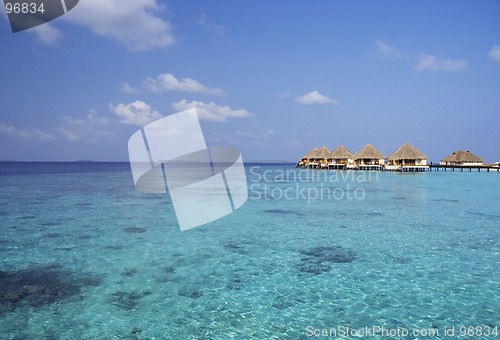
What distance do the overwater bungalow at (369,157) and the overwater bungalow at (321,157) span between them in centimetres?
750

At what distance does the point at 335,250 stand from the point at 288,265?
2.31 m

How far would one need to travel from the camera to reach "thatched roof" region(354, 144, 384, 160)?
60.7 m

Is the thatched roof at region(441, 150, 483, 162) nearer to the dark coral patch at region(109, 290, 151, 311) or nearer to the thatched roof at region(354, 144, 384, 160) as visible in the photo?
the thatched roof at region(354, 144, 384, 160)

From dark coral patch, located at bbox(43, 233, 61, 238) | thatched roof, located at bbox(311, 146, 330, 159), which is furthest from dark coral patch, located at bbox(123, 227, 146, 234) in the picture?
thatched roof, located at bbox(311, 146, 330, 159)

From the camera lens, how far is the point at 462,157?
216 ft

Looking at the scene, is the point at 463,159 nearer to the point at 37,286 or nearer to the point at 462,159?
the point at 462,159

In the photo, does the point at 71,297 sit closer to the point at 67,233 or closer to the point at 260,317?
the point at 260,317

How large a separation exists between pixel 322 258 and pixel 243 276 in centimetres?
277

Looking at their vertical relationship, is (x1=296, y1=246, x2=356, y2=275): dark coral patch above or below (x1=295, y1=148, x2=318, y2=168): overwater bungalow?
below

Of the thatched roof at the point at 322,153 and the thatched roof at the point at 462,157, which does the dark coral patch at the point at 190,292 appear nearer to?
the thatched roof at the point at 322,153

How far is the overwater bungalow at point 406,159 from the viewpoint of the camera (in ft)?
189

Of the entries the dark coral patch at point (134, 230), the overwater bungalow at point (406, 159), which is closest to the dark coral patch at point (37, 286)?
the dark coral patch at point (134, 230)

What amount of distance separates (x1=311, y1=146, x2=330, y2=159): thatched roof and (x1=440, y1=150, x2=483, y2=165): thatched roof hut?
79.0ft

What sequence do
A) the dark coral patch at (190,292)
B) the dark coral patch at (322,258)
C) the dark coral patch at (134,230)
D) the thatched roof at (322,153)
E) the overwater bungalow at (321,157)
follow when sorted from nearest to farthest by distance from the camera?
the dark coral patch at (190,292), the dark coral patch at (322,258), the dark coral patch at (134,230), the thatched roof at (322,153), the overwater bungalow at (321,157)
